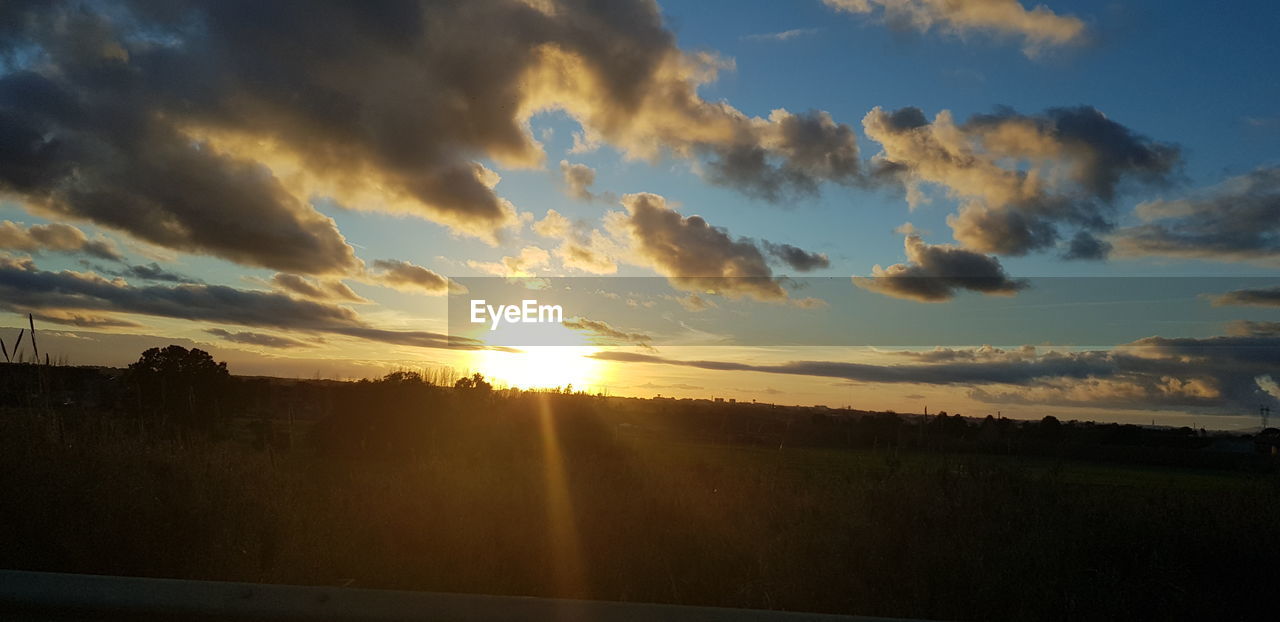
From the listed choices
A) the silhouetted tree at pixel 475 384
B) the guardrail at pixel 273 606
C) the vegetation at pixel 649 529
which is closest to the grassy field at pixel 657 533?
the vegetation at pixel 649 529

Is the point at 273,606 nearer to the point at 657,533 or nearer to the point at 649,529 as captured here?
the point at 657,533

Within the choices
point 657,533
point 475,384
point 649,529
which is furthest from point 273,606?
point 475,384

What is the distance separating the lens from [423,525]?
295 inches

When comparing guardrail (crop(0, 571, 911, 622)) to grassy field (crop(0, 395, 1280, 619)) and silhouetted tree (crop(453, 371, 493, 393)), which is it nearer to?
grassy field (crop(0, 395, 1280, 619))

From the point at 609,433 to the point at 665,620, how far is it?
2661cm

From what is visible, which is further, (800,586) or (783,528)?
(783,528)

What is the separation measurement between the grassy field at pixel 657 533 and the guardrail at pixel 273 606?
2897mm

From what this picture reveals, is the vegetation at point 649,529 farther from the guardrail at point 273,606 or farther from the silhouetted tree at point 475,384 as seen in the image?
the silhouetted tree at point 475,384

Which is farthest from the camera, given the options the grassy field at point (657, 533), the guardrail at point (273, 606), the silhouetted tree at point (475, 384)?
the silhouetted tree at point (475, 384)

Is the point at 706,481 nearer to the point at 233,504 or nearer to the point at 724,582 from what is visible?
the point at 724,582

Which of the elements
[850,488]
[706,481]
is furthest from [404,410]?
[850,488]

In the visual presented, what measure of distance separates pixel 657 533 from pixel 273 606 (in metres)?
5.03

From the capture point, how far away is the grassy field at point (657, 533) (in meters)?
6.19

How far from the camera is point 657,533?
7941 mm
